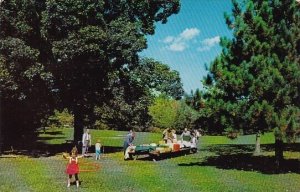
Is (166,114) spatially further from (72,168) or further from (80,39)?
(72,168)

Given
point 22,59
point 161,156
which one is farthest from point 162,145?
point 22,59

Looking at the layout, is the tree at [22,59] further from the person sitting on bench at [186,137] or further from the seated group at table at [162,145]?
the person sitting on bench at [186,137]

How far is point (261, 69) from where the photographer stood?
19.7 meters

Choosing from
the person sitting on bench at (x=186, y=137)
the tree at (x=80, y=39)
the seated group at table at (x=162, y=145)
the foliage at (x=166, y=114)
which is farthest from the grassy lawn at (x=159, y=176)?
the foliage at (x=166, y=114)

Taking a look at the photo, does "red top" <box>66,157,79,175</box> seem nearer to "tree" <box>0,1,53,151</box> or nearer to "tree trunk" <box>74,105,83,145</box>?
"tree" <box>0,1,53,151</box>

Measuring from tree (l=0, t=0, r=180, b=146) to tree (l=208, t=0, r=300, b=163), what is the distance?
33.6ft

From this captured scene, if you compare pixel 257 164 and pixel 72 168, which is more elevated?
pixel 72 168

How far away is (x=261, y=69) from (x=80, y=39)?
12594 millimetres

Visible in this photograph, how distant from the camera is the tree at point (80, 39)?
28703 mm

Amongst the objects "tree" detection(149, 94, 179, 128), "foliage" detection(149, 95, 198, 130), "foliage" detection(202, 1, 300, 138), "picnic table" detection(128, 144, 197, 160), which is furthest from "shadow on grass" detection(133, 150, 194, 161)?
"tree" detection(149, 94, 179, 128)

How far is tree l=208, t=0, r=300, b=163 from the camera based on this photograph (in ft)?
63.6

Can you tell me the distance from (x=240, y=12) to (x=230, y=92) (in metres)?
3.53

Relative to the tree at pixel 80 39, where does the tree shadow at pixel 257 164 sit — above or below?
below

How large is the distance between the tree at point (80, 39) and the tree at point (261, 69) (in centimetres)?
1024
